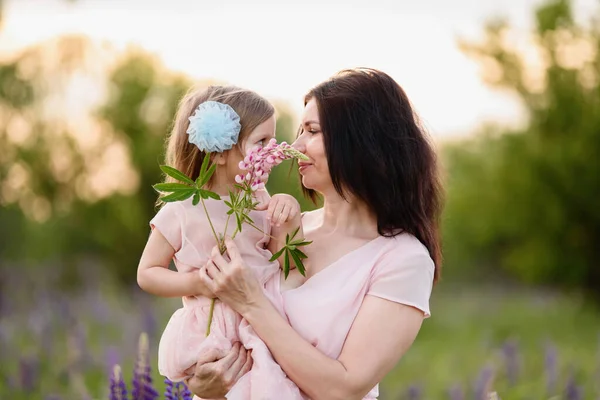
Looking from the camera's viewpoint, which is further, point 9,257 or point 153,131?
point 153,131

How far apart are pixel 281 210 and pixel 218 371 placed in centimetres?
58

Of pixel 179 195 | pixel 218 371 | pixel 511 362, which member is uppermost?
pixel 179 195

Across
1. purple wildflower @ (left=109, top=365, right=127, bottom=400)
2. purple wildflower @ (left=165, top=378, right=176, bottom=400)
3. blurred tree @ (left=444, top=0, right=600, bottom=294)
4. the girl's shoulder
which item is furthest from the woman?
blurred tree @ (left=444, top=0, right=600, bottom=294)

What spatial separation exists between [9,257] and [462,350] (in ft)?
22.9

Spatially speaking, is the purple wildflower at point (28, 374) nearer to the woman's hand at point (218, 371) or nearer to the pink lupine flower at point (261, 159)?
the woman's hand at point (218, 371)

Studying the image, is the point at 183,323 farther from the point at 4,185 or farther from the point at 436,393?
the point at 4,185

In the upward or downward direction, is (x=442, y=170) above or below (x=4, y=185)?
above

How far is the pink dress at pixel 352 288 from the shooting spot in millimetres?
2840

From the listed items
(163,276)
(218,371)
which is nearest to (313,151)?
(163,276)

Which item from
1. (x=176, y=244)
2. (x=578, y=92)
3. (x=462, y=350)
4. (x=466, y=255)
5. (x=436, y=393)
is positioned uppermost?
(x=176, y=244)

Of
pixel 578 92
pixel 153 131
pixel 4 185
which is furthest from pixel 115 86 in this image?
pixel 578 92

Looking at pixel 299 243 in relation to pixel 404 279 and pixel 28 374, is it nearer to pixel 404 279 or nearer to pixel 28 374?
pixel 404 279

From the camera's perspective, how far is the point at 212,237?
3020 millimetres

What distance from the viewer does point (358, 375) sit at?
276 cm
